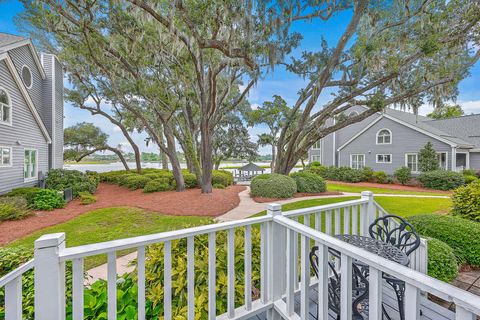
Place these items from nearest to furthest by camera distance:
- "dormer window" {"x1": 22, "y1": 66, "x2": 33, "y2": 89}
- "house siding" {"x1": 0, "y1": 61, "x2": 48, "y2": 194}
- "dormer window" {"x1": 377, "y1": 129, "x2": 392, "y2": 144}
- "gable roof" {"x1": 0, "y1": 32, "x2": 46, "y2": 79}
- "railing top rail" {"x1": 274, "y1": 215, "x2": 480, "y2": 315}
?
"railing top rail" {"x1": 274, "y1": 215, "x2": 480, "y2": 315}
"house siding" {"x1": 0, "y1": 61, "x2": 48, "y2": 194}
"gable roof" {"x1": 0, "y1": 32, "x2": 46, "y2": 79}
"dormer window" {"x1": 22, "y1": 66, "x2": 33, "y2": 89}
"dormer window" {"x1": 377, "y1": 129, "x2": 392, "y2": 144}

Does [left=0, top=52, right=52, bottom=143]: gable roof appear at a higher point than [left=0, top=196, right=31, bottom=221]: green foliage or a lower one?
higher

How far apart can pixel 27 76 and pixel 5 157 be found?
4.74 m

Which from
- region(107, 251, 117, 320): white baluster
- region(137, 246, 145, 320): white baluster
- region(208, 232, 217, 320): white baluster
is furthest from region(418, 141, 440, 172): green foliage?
region(107, 251, 117, 320): white baluster

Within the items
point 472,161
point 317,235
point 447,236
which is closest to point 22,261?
point 317,235

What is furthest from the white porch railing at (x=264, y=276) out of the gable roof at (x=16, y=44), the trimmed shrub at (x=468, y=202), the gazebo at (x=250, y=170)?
the gazebo at (x=250, y=170)

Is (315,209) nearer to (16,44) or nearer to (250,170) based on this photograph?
(16,44)

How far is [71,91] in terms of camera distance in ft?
45.5

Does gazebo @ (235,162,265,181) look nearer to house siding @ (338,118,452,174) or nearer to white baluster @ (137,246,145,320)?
house siding @ (338,118,452,174)

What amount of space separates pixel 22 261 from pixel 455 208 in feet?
25.0

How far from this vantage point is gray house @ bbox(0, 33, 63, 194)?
8.39 m

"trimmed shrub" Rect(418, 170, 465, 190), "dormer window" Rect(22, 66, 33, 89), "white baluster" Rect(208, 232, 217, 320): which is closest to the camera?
"white baluster" Rect(208, 232, 217, 320)

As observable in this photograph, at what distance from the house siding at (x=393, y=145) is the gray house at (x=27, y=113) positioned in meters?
21.8

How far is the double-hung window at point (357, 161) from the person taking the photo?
19.2 m

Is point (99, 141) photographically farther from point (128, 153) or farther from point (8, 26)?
point (8, 26)
